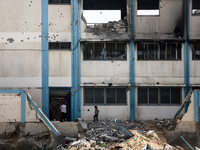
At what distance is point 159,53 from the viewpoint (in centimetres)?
2166

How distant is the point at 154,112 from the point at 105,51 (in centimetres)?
576

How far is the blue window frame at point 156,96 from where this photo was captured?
21.5 meters

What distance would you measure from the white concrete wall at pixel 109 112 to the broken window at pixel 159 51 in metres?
3.14

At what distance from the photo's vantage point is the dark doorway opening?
834 inches

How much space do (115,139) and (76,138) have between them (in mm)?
2474

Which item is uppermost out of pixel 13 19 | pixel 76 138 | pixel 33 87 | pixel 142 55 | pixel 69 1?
pixel 69 1

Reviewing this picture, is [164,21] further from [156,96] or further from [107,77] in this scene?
[107,77]

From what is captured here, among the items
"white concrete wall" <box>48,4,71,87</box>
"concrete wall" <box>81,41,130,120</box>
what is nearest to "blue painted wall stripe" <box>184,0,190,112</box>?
"concrete wall" <box>81,41,130,120</box>

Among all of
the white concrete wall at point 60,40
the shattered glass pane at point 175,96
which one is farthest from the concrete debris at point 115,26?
the shattered glass pane at point 175,96

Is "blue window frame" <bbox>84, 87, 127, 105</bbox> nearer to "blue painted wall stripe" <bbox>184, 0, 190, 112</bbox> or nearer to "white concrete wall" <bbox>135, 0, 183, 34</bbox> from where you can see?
"blue painted wall stripe" <bbox>184, 0, 190, 112</bbox>

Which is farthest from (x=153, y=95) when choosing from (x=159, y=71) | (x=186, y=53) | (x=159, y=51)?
(x=186, y=53)

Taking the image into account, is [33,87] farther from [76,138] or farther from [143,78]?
[143,78]

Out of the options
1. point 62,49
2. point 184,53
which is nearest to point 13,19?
point 62,49

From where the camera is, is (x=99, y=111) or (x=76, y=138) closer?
(x=76, y=138)
